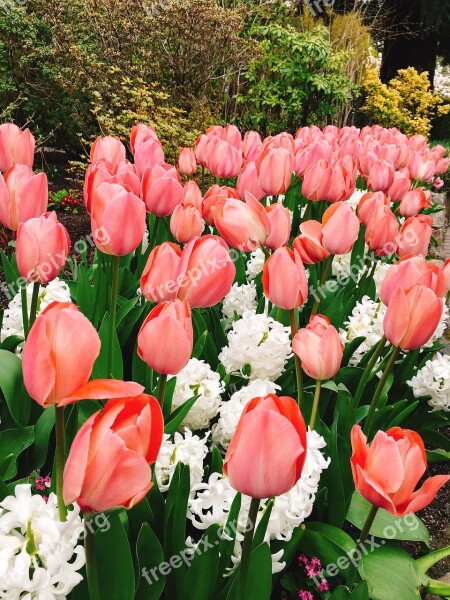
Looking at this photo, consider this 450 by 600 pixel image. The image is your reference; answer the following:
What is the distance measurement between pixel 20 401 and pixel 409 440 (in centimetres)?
105

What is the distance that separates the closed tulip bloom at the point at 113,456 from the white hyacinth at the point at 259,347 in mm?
1074

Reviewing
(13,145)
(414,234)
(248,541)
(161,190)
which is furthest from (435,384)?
(13,145)

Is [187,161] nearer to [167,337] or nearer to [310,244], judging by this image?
[310,244]

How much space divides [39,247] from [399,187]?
7.46 feet

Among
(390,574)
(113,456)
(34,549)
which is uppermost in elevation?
(113,456)

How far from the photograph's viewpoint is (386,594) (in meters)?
1.54

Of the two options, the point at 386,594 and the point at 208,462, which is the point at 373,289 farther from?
the point at 386,594

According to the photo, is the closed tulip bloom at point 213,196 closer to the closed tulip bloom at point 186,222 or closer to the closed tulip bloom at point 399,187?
the closed tulip bloom at point 186,222

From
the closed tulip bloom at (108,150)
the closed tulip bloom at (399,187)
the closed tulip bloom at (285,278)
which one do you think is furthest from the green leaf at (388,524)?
the closed tulip bloom at (399,187)

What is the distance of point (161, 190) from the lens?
1991 millimetres

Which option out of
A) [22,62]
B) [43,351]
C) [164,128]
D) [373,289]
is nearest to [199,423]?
[43,351]

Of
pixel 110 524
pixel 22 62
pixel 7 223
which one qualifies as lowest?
pixel 110 524

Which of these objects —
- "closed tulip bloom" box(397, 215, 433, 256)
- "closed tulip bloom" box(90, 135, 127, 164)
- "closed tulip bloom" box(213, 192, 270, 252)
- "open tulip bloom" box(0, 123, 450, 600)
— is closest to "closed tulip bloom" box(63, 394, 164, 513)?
"open tulip bloom" box(0, 123, 450, 600)

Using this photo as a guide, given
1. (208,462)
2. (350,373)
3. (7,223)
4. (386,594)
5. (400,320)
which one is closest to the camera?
(400,320)
